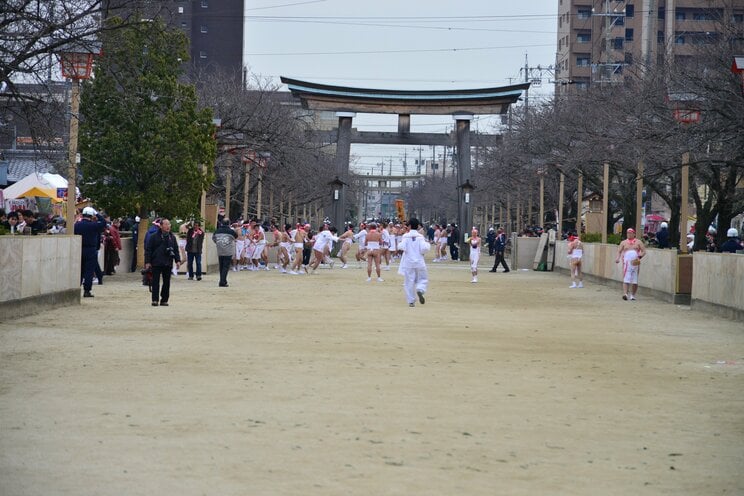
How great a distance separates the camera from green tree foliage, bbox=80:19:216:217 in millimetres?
37625

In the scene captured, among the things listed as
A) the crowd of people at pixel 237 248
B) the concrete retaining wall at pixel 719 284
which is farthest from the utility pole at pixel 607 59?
the concrete retaining wall at pixel 719 284

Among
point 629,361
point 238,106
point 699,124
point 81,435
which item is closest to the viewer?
point 81,435

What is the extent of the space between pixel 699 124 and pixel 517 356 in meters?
12.2

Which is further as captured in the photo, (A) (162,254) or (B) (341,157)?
(B) (341,157)

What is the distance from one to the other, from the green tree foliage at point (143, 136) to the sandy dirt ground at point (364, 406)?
16.3 meters

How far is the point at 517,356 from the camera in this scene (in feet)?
51.4

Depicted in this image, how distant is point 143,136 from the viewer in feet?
126

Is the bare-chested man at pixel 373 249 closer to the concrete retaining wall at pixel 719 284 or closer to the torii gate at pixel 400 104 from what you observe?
the concrete retaining wall at pixel 719 284

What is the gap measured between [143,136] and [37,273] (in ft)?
55.6

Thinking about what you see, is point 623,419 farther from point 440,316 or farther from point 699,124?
point 699,124

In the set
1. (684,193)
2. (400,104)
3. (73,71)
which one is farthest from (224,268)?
(400,104)

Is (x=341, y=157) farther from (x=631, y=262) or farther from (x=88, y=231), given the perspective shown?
(x=88, y=231)

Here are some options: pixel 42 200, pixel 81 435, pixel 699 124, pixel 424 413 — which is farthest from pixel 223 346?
pixel 42 200

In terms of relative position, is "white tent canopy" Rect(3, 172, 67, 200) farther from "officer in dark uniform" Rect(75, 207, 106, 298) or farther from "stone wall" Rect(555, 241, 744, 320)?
"stone wall" Rect(555, 241, 744, 320)
